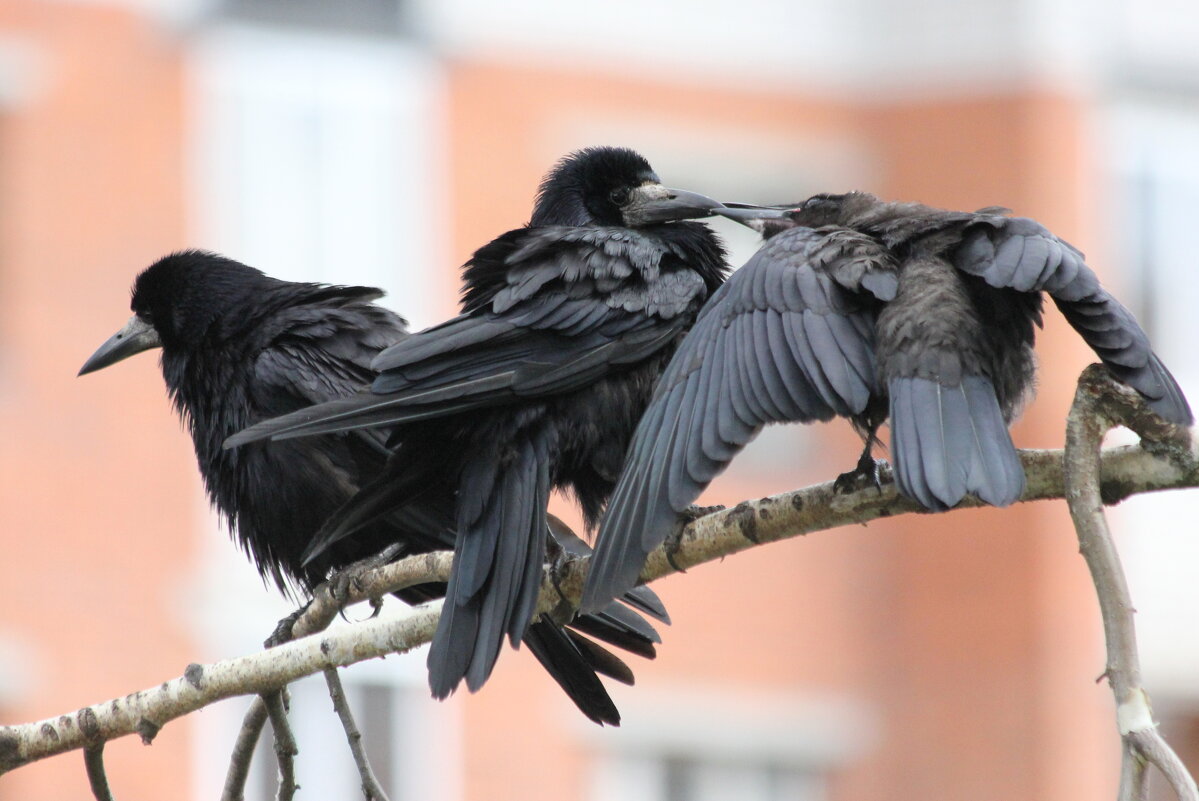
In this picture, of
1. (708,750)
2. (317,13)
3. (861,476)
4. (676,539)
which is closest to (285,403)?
(676,539)

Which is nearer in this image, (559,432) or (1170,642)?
(559,432)

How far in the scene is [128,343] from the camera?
246 inches

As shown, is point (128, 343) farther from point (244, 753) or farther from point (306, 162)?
point (306, 162)

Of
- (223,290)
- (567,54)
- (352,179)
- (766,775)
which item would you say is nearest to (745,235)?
(567,54)

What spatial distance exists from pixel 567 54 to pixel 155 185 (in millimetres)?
3178

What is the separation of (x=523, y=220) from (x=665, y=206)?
8146 millimetres

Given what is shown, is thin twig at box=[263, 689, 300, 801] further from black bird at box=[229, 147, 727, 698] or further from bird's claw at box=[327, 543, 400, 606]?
bird's claw at box=[327, 543, 400, 606]

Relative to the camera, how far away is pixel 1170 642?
14.0m

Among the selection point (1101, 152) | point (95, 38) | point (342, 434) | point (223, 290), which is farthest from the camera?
point (1101, 152)

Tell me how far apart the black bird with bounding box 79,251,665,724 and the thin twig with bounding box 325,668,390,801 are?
2.42 ft

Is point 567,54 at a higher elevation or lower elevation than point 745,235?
higher

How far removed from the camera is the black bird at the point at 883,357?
12.9ft

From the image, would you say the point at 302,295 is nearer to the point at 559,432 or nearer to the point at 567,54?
the point at 559,432

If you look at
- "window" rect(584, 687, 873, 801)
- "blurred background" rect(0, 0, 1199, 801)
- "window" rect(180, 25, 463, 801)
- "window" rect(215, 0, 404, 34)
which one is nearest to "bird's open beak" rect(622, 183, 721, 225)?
"blurred background" rect(0, 0, 1199, 801)
